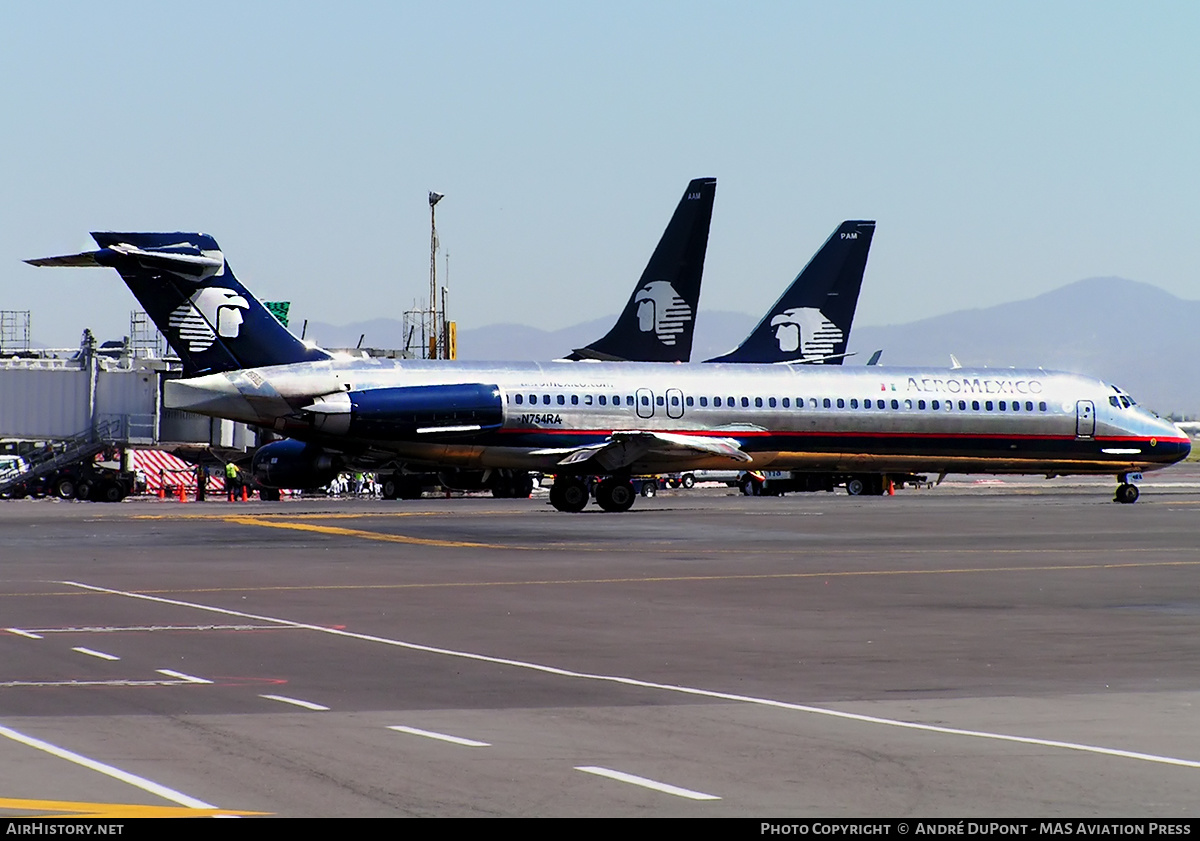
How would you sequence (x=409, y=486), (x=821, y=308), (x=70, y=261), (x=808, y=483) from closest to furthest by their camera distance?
(x=70, y=261)
(x=409, y=486)
(x=821, y=308)
(x=808, y=483)

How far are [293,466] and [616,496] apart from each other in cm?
963

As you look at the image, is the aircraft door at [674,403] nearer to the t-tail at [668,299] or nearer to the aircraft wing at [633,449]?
the aircraft wing at [633,449]

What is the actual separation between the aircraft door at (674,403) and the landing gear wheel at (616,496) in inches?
92.2

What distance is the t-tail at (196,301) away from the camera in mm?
41312

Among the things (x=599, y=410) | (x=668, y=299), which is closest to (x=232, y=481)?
(x=668, y=299)

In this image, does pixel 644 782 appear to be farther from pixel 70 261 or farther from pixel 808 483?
pixel 808 483

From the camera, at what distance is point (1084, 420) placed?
162 ft

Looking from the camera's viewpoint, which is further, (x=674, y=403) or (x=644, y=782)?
(x=674, y=403)

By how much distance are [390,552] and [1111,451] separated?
2965cm

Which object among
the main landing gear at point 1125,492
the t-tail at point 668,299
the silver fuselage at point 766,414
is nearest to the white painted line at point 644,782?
the silver fuselage at point 766,414

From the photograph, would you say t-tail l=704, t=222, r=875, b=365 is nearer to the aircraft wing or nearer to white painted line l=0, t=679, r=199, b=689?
the aircraft wing

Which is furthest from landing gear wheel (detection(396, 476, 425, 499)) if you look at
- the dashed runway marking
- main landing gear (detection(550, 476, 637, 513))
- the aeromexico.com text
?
the dashed runway marking

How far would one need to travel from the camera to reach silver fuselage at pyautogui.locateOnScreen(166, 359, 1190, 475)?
42312 millimetres
